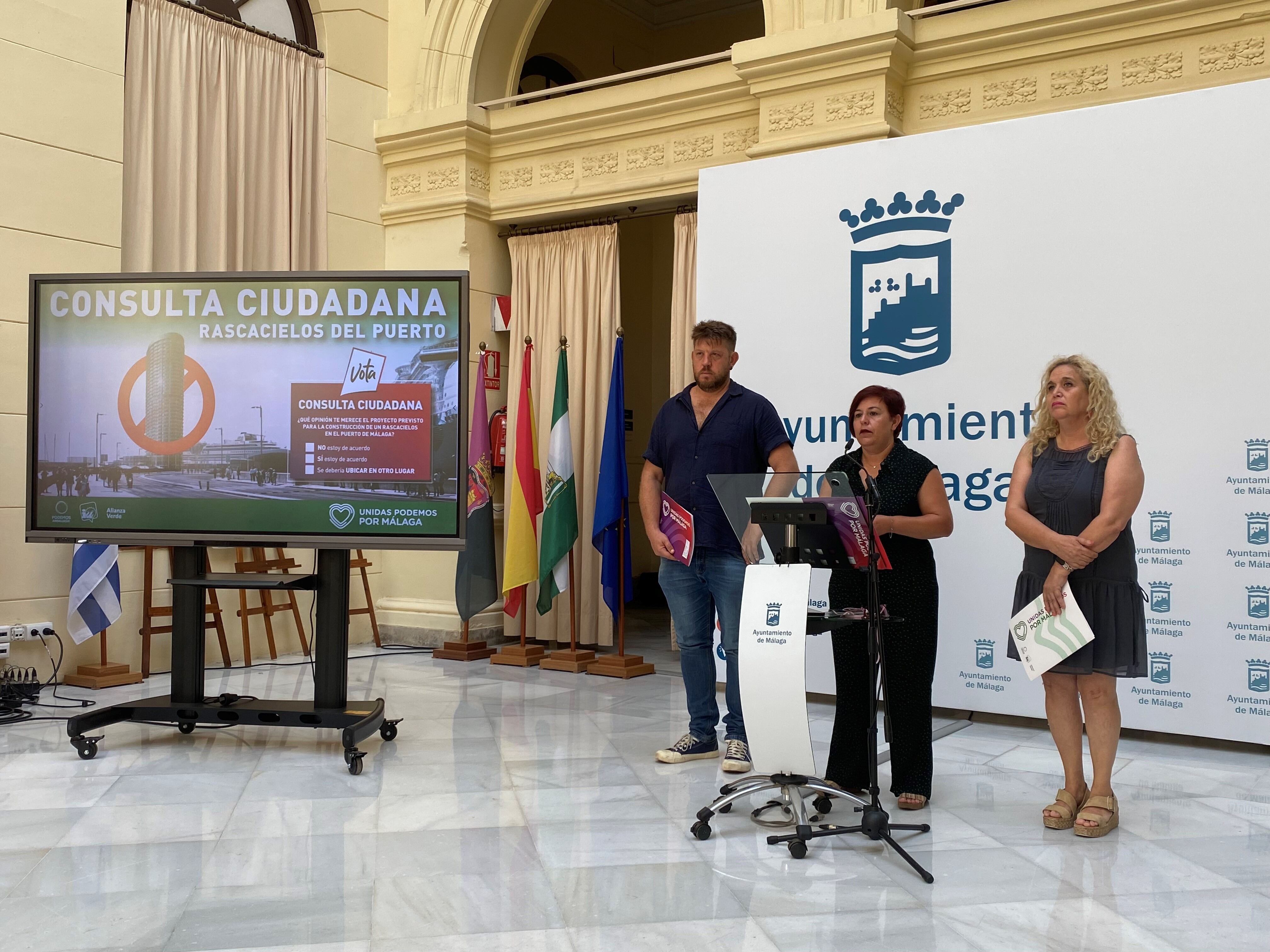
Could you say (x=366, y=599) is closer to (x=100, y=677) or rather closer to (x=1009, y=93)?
(x=100, y=677)

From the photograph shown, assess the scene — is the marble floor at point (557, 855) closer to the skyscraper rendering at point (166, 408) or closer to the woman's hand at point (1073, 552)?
the woman's hand at point (1073, 552)

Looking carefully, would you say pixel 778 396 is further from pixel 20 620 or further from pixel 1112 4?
pixel 20 620

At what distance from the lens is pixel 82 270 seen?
19.6ft

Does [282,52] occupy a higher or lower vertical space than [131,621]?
higher

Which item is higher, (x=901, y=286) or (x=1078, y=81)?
(x=1078, y=81)

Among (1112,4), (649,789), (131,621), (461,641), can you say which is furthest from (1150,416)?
(131,621)

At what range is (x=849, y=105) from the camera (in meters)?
5.77

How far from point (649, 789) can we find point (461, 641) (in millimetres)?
3365

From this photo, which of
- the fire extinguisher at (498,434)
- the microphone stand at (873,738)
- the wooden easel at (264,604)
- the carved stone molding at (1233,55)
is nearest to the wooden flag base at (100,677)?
the wooden easel at (264,604)

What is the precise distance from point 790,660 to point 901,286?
102 inches

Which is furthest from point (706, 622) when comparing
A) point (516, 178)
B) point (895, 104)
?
point (516, 178)

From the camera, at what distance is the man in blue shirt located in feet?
13.5

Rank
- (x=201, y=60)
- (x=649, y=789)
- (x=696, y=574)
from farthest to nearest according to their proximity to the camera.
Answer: (x=201, y=60) → (x=696, y=574) → (x=649, y=789)

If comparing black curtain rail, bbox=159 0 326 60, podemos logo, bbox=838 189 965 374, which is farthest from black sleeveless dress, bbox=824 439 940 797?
black curtain rail, bbox=159 0 326 60
